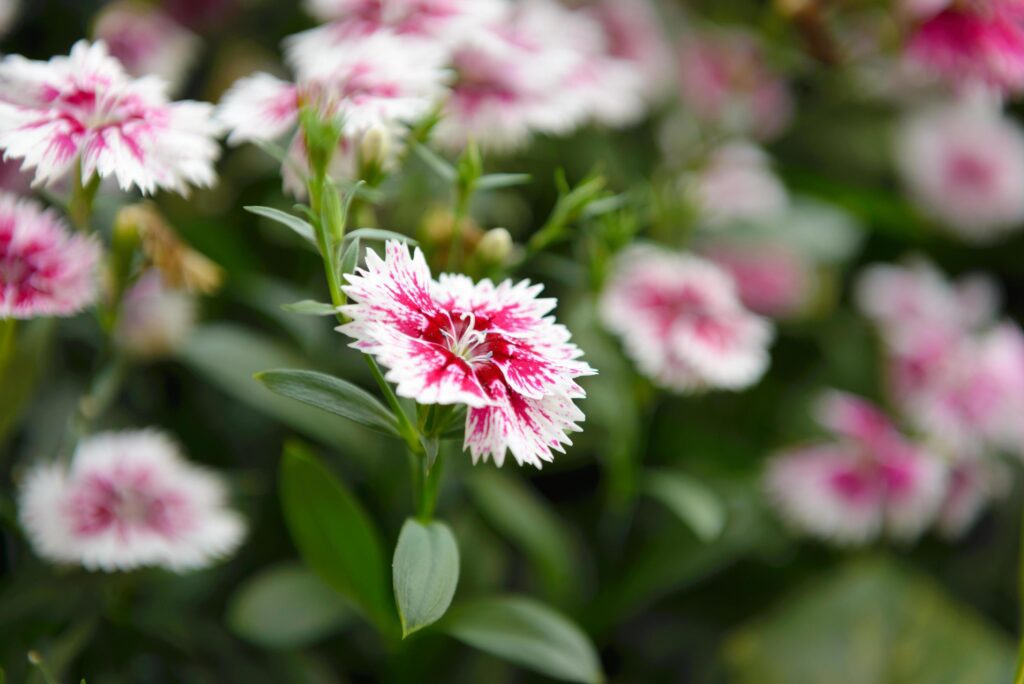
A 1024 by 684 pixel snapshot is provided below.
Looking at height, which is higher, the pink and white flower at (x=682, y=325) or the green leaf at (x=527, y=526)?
the pink and white flower at (x=682, y=325)

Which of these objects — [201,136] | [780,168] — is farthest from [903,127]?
[201,136]

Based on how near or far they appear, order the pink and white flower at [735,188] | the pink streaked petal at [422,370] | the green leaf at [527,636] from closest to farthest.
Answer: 1. the pink streaked petal at [422,370]
2. the green leaf at [527,636]
3. the pink and white flower at [735,188]

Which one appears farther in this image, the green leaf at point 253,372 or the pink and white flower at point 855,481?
the pink and white flower at point 855,481

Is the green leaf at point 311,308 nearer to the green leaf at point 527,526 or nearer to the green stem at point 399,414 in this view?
the green stem at point 399,414

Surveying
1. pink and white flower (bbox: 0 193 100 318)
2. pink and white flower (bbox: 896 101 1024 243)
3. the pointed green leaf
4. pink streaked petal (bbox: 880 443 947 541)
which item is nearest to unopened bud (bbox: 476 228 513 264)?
the pointed green leaf

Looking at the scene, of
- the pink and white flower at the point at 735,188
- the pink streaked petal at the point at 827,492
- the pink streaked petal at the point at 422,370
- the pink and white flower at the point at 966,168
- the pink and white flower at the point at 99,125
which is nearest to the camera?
the pink streaked petal at the point at 422,370

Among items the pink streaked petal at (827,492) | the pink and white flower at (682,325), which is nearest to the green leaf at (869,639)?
the pink streaked petal at (827,492)

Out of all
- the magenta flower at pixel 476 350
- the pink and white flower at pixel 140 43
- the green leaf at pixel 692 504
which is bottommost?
the green leaf at pixel 692 504

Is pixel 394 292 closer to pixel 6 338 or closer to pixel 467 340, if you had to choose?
pixel 467 340
